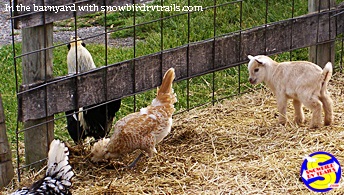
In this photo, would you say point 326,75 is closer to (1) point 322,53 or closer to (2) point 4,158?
(1) point 322,53

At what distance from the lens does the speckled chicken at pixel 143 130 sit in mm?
5312

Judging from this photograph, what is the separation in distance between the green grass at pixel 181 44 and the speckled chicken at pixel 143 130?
3.90 feet

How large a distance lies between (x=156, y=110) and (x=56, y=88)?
80cm

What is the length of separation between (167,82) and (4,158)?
136 cm

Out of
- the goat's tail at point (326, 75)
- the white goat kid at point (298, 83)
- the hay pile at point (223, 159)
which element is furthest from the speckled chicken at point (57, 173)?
the goat's tail at point (326, 75)

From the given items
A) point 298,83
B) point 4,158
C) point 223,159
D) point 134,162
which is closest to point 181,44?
point 298,83

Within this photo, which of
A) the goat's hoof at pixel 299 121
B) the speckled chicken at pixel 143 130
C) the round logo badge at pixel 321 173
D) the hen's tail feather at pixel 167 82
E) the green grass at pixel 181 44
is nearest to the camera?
the round logo badge at pixel 321 173

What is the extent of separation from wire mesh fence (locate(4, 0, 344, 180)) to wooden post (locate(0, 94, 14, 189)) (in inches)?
3.9

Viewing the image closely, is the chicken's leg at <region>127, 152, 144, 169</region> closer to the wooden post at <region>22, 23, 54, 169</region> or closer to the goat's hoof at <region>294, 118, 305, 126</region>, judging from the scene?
the wooden post at <region>22, 23, 54, 169</region>

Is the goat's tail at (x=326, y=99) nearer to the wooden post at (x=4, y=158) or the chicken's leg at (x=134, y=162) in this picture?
the chicken's leg at (x=134, y=162)

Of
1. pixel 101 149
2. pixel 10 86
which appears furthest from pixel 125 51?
pixel 101 149

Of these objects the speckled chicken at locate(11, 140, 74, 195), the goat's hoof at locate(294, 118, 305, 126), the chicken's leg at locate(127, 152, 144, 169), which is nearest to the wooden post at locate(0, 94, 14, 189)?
the speckled chicken at locate(11, 140, 74, 195)

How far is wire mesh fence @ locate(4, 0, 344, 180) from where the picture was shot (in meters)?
5.11

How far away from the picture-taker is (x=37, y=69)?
16.7 feet
